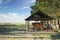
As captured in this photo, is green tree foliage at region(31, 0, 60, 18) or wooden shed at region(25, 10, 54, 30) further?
green tree foliage at region(31, 0, 60, 18)

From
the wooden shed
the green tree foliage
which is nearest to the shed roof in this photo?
the wooden shed

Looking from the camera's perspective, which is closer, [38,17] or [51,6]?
[38,17]

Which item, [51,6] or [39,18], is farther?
[51,6]

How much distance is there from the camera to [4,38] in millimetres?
8906

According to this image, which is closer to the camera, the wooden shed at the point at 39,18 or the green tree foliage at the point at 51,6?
the wooden shed at the point at 39,18

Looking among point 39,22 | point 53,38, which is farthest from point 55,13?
point 53,38

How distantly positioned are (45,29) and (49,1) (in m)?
2.12

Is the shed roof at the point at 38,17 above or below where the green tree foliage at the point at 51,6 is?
below

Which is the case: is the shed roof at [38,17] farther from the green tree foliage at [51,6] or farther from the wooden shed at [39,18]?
the green tree foliage at [51,6]

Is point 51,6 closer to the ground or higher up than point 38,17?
higher up

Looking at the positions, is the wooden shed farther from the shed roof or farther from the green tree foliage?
the green tree foliage

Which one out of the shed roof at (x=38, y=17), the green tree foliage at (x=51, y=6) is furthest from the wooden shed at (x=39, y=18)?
the green tree foliage at (x=51, y=6)

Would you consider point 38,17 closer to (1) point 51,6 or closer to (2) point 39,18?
(2) point 39,18

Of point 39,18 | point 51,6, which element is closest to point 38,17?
point 39,18
